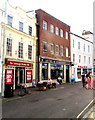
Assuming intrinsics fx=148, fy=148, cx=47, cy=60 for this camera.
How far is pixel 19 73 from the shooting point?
1839 centimetres

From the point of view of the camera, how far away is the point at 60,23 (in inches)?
1052

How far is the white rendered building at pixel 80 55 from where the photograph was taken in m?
29.8

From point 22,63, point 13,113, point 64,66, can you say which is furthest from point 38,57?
point 13,113

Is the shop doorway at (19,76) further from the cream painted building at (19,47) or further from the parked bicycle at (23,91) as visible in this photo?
the parked bicycle at (23,91)

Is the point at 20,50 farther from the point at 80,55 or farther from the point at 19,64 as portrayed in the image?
the point at 80,55

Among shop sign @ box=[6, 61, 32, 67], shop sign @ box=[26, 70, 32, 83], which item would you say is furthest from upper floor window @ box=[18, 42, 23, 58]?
shop sign @ box=[26, 70, 32, 83]

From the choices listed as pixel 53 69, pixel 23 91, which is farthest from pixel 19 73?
pixel 53 69

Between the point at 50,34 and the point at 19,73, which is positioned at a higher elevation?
the point at 50,34

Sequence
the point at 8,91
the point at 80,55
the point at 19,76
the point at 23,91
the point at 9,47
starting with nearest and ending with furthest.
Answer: the point at 8,91 → the point at 23,91 → the point at 9,47 → the point at 19,76 → the point at 80,55

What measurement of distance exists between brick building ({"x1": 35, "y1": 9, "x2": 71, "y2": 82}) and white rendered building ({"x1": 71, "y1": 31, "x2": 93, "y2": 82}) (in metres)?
1.94

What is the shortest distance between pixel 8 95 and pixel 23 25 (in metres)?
10.1

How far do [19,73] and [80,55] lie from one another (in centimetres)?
1756

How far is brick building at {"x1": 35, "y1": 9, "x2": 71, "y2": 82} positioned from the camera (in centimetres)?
2158

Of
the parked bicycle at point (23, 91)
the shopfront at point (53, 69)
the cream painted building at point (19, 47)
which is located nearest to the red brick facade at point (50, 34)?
the shopfront at point (53, 69)
